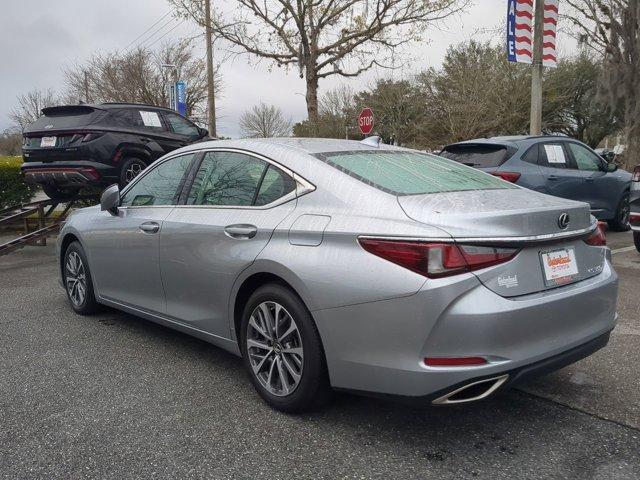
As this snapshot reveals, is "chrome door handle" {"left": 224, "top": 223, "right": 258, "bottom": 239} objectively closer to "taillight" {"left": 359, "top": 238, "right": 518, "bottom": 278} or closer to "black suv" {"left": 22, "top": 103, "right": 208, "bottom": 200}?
"taillight" {"left": 359, "top": 238, "right": 518, "bottom": 278}

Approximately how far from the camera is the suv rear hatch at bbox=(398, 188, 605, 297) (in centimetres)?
242

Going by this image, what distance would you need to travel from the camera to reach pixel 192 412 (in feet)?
10.1

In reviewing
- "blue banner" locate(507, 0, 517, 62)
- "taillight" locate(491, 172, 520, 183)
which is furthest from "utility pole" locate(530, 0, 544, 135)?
"taillight" locate(491, 172, 520, 183)

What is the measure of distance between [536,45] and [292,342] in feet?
33.8

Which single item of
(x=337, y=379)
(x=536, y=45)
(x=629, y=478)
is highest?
(x=536, y=45)

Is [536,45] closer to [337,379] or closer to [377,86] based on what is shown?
[337,379]

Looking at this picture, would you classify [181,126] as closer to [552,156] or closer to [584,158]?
[552,156]

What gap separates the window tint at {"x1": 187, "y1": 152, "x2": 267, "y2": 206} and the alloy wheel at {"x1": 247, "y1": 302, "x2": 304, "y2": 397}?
68cm

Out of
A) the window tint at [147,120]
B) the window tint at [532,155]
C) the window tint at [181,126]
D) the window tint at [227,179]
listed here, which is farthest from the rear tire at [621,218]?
the window tint at [227,179]

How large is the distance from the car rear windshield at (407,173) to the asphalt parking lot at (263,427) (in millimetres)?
1185

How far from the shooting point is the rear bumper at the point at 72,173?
7656mm

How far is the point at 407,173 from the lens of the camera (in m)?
3.19

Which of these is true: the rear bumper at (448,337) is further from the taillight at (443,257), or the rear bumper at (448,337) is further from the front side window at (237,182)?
the front side window at (237,182)

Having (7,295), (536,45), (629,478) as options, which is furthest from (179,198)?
(536,45)
